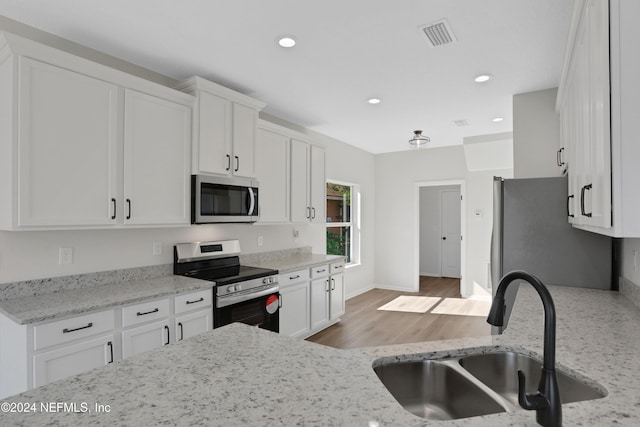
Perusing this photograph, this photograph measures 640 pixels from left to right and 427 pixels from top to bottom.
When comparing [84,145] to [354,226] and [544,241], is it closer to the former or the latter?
[544,241]

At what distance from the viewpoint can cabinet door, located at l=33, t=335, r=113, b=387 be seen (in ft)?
6.02

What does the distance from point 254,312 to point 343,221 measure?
320 cm

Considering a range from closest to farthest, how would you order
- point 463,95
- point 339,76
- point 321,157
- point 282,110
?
point 339,76
point 463,95
point 282,110
point 321,157

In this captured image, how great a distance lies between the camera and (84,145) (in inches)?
87.7

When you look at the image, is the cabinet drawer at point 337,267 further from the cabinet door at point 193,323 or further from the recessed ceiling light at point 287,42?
the recessed ceiling light at point 287,42

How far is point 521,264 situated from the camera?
2656 mm

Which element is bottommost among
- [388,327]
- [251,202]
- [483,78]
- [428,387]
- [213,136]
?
[388,327]

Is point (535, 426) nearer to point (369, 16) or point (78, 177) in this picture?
point (369, 16)

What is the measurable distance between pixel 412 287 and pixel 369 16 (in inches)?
201

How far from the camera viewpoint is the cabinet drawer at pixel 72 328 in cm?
182

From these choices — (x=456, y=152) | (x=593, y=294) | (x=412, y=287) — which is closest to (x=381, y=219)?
(x=412, y=287)

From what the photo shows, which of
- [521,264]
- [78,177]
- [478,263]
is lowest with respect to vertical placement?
[478,263]

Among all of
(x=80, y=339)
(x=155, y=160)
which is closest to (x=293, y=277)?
(x=155, y=160)

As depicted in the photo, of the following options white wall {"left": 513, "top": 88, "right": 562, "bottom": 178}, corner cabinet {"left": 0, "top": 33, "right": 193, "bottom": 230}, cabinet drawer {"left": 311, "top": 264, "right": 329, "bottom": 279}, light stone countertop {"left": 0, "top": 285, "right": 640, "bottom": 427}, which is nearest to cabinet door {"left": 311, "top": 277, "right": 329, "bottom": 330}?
cabinet drawer {"left": 311, "top": 264, "right": 329, "bottom": 279}
